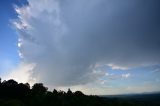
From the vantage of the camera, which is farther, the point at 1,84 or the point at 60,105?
the point at 1,84

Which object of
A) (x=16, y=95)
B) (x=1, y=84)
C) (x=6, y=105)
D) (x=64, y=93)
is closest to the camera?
(x=6, y=105)

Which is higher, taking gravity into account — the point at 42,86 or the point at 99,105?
the point at 42,86

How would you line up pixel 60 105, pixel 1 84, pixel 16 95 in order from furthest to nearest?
1. pixel 1 84
2. pixel 16 95
3. pixel 60 105

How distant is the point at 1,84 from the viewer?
160875 mm

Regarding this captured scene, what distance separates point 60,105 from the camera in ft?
445

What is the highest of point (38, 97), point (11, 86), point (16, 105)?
point (11, 86)

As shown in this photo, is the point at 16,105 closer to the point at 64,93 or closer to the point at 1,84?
the point at 1,84

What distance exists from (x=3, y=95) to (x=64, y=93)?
50878mm

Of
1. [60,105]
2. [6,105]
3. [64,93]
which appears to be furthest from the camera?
[64,93]

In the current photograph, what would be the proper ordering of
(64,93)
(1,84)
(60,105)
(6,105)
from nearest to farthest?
(6,105) → (60,105) → (1,84) → (64,93)

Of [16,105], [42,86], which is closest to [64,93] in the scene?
[42,86]

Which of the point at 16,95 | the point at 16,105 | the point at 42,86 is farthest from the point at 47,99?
the point at 42,86

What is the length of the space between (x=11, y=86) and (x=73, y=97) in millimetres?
43128

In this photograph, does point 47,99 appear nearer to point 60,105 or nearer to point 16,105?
point 60,105
